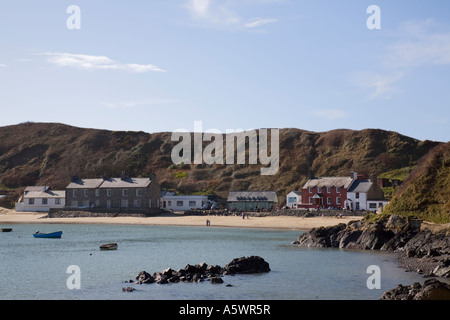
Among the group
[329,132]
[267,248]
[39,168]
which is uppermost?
[329,132]

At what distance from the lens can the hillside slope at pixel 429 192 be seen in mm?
50125

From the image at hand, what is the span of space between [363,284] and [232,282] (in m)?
8.05

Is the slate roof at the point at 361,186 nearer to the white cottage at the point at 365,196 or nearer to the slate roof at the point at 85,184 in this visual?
the white cottage at the point at 365,196

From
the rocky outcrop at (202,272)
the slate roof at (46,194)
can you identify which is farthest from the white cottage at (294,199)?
the rocky outcrop at (202,272)

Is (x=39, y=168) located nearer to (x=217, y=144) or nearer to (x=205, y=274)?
(x=217, y=144)

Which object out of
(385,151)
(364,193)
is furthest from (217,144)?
(364,193)

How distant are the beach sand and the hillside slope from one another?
2051cm

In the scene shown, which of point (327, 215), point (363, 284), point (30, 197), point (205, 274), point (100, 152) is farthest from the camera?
point (100, 152)

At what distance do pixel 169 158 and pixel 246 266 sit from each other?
126 m

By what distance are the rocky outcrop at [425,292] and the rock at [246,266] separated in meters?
12.6

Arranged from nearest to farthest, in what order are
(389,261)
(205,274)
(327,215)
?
(205,274) → (389,261) → (327,215)

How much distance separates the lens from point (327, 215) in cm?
8850

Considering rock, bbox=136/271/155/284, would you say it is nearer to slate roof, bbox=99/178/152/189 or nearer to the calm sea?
the calm sea

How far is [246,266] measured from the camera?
37438 mm
